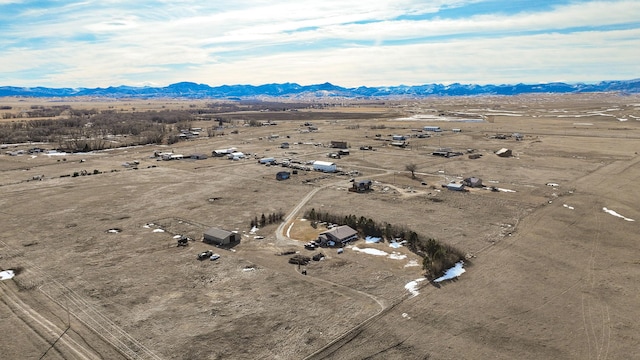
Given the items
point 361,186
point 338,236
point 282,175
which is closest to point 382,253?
point 338,236

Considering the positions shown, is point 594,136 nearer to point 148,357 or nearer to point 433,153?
point 433,153

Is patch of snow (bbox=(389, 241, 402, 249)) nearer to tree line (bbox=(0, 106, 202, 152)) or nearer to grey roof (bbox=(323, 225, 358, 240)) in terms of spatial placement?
grey roof (bbox=(323, 225, 358, 240))

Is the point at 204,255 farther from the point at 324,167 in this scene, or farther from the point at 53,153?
the point at 53,153

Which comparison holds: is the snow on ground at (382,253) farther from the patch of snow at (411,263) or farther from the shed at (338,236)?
the shed at (338,236)

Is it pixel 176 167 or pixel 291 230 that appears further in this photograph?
pixel 176 167

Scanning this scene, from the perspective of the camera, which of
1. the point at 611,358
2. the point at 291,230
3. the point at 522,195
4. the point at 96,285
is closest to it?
the point at 611,358

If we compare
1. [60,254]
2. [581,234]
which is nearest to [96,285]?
[60,254]

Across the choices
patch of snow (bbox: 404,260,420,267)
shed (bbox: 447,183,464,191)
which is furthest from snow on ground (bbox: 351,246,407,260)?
shed (bbox: 447,183,464,191)
